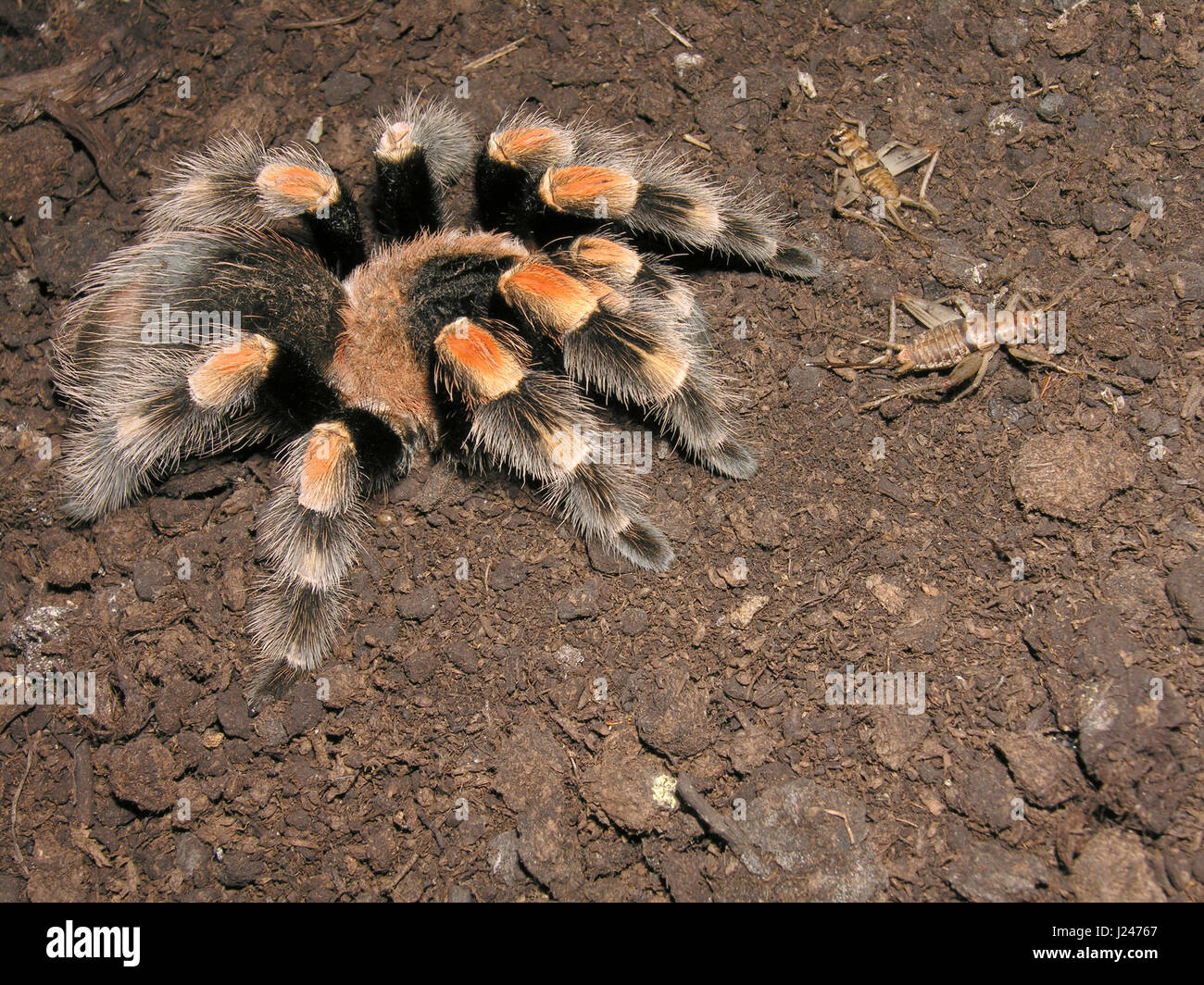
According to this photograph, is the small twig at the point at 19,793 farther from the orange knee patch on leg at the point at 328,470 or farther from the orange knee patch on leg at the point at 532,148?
the orange knee patch on leg at the point at 532,148

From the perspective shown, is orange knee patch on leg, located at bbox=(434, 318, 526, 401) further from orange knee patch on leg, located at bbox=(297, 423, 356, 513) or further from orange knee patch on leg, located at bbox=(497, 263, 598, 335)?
orange knee patch on leg, located at bbox=(297, 423, 356, 513)

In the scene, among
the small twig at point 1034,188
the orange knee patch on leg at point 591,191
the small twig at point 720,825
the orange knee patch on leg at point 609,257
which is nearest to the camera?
the small twig at point 720,825

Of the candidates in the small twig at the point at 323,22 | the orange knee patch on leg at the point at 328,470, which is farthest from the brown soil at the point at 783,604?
the small twig at the point at 323,22

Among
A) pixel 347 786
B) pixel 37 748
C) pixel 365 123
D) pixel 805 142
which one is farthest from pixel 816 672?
pixel 365 123

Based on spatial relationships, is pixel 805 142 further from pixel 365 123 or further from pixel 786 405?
pixel 365 123

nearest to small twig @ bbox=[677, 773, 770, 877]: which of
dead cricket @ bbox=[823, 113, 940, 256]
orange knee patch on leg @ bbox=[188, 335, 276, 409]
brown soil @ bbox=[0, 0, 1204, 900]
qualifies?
brown soil @ bbox=[0, 0, 1204, 900]

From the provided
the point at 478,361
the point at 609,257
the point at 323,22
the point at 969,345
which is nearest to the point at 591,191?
the point at 609,257

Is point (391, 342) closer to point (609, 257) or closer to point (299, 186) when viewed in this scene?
point (299, 186)
